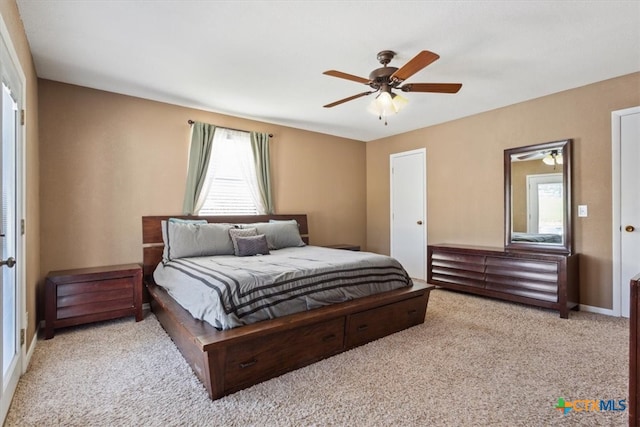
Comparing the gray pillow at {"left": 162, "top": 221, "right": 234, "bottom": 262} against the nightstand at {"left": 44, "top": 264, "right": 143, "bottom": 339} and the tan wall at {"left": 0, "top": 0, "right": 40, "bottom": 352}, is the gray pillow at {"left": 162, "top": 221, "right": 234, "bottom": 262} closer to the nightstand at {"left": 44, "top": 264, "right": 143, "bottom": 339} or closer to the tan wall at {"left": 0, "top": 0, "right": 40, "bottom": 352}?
the nightstand at {"left": 44, "top": 264, "right": 143, "bottom": 339}

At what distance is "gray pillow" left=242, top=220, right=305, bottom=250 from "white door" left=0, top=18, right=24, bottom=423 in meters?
2.28

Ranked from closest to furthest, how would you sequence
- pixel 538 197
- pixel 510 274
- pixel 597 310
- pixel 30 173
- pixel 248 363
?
pixel 248 363 < pixel 30 173 < pixel 597 310 < pixel 510 274 < pixel 538 197

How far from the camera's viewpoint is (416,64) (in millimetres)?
2377

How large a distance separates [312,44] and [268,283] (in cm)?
199

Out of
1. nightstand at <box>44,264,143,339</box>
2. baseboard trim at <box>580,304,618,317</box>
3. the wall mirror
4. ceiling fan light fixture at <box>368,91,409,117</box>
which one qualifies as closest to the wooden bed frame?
nightstand at <box>44,264,143,339</box>

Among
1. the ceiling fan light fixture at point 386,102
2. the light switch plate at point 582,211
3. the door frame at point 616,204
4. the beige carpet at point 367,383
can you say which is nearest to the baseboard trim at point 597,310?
the door frame at point 616,204

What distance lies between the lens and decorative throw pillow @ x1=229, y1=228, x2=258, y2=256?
374 cm

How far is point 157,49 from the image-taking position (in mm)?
2779

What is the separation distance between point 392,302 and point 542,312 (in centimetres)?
198

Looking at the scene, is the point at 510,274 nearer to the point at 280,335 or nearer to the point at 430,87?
the point at 430,87

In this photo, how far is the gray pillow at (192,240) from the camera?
355 cm

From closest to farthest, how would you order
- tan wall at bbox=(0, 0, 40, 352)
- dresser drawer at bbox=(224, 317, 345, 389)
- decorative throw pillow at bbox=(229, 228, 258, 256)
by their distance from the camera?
dresser drawer at bbox=(224, 317, 345, 389), tan wall at bbox=(0, 0, 40, 352), decorative throw pillow at bbox=(229, 228, 258, 256)

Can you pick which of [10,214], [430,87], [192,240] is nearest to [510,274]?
[430,87]

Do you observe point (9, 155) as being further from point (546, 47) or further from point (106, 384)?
point (546, 47)
